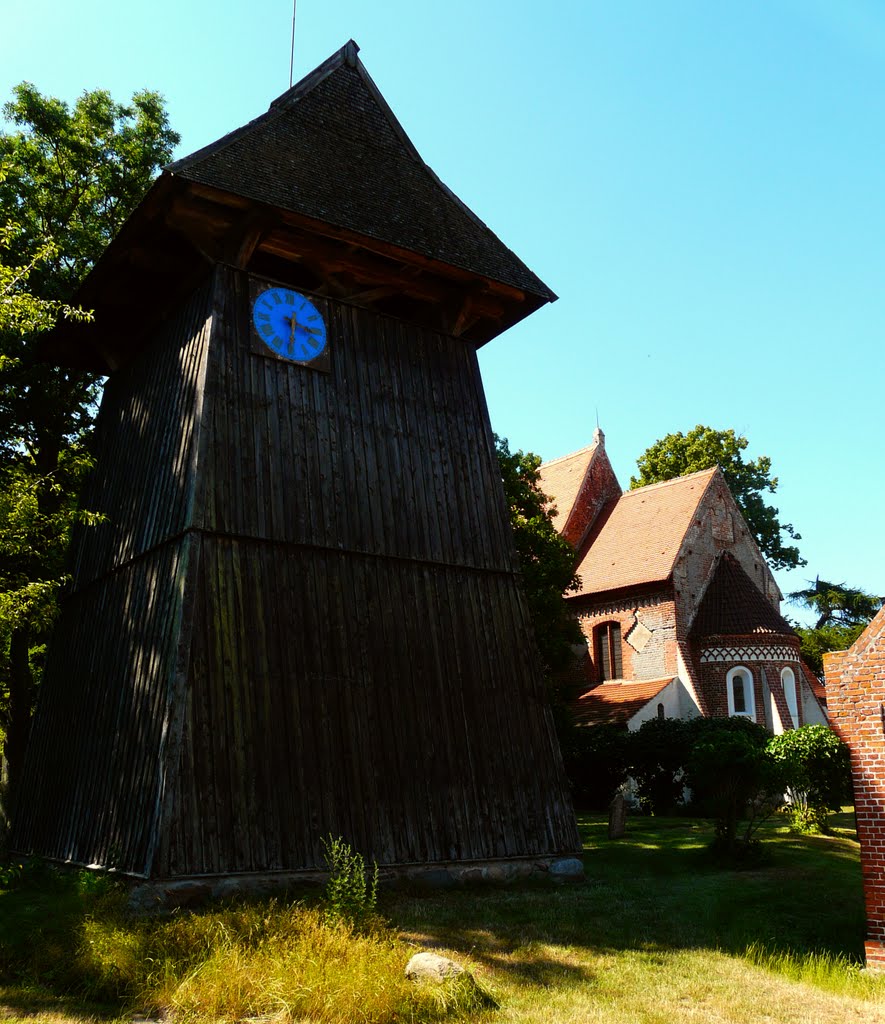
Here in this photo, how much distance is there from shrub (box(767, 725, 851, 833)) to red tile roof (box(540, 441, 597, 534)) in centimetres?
1436

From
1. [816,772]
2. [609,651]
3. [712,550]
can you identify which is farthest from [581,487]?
[816,772]

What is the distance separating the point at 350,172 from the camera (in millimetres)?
14188

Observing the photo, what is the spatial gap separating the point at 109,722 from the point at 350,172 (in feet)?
29.9

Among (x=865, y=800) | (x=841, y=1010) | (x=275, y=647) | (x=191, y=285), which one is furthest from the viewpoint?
(x=191, y=285)

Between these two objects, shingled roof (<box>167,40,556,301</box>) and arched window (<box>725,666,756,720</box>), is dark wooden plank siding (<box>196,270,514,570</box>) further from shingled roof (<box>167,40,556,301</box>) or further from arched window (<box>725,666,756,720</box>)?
arched window (<box>725,666,756,720</box>)

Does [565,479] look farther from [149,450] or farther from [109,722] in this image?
[109,722]

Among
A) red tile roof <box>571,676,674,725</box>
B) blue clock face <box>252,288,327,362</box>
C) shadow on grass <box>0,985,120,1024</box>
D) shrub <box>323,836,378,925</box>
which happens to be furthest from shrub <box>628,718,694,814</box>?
shadow on grass <box>0,985,120,1024</box>

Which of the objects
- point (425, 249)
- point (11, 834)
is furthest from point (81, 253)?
point (11, 834)

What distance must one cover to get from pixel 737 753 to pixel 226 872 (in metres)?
8.57

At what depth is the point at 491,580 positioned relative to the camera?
1383 centimetres

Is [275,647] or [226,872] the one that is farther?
[275,647]

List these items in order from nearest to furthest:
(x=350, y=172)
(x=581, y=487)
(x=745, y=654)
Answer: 1. (x=350, y=172)
2. (x=745, y=654)
3. (x=581, y=487)

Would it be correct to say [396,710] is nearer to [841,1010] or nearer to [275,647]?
[275,647]

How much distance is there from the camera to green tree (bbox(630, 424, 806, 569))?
127 ft
